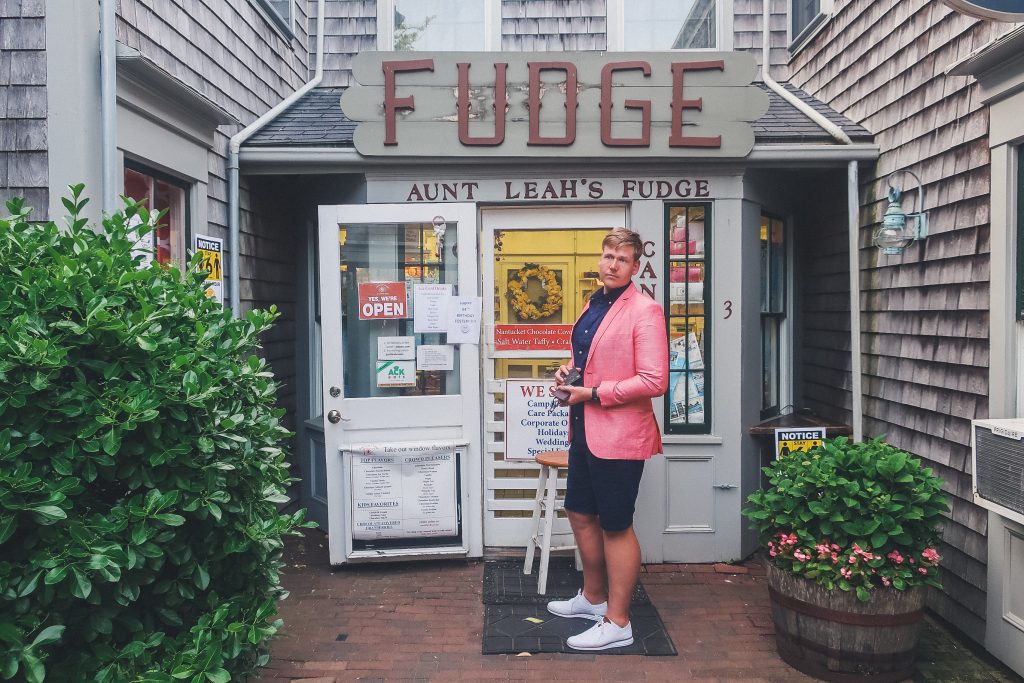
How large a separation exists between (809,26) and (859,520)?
4.07m

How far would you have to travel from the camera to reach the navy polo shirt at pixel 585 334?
405 centimetres

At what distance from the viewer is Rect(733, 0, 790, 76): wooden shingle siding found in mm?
6406

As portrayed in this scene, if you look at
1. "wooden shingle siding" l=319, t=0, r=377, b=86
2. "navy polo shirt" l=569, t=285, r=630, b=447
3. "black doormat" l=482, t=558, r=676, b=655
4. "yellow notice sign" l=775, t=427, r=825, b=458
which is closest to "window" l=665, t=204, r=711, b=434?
"yellow notice sign" l=775, t=427, r=825, b=458

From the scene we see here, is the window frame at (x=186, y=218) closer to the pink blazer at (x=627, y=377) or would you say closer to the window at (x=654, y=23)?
the pink blazer at (x=627, y=377)

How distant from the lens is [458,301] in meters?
5.18

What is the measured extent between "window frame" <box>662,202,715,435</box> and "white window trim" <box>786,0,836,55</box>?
1.79 m

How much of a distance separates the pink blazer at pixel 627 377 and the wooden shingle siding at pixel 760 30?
3518 millimetres

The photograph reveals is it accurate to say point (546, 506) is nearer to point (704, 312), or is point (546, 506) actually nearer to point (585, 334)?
point (585, 334)

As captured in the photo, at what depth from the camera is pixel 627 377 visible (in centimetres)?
392

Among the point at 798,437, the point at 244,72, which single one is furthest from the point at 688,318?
the point at 244,72

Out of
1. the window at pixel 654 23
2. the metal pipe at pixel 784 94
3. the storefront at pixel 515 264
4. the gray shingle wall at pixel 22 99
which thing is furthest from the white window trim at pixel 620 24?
the gray shingle wall at pixel 22 99

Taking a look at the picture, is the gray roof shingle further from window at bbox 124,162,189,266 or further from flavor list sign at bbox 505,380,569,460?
flavor list sign at bbox 505,380,569,460

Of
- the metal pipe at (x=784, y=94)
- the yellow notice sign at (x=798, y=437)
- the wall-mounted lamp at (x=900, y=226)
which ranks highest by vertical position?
the metal pipe at (x=784, y=94)

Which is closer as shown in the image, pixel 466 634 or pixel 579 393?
pixel 579 393
